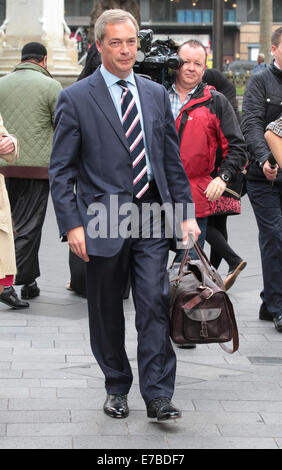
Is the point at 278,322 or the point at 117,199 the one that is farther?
the point at 278,322

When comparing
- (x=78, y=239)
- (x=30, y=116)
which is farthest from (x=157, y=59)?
(x=78, y=239)

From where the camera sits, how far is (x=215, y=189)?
631cm

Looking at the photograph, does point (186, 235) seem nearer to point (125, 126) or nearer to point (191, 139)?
point (125, 126)

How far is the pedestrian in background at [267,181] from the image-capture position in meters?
7.07

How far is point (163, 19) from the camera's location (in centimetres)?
7306

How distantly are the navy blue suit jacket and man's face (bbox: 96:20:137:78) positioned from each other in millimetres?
134

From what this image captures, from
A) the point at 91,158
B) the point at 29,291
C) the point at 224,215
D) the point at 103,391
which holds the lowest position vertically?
the point at 29,291

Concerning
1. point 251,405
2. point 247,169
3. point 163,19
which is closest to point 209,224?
point 247,169

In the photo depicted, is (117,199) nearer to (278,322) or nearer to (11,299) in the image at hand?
(278,322)

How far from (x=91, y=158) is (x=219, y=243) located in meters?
3.76

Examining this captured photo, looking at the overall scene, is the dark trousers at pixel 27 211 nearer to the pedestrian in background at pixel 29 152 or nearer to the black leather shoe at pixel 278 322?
the pedestrian in background at pixel 29 152

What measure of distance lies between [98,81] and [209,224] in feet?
12.7

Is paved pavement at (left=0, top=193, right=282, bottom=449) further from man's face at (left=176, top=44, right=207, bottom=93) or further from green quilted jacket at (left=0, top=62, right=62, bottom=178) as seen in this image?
man's face at (left=176, top=44, right=207, bottom=93)

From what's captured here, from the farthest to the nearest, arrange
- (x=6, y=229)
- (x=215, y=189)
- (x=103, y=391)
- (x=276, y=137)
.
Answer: (x=215, y=189) < (x=276, y=137) < (x=103, y=391) < (x=6, y=229)
